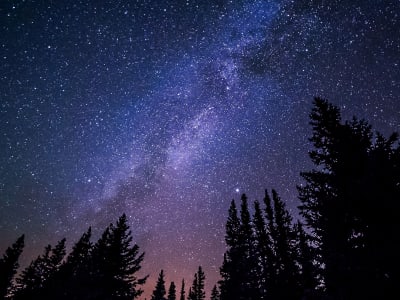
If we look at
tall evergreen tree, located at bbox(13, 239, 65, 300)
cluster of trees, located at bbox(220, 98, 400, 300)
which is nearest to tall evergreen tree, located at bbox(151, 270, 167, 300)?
tall evergreen tree, located at bbox(13, 239, 65, 300)

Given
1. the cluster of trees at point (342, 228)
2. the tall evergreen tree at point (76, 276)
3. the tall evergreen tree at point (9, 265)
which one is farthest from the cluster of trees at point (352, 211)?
the tall evergreen tree at point (9, 265)

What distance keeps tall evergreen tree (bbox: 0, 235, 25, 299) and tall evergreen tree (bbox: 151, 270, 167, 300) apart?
27130 millimetres

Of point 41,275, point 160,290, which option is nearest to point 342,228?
point 41,275

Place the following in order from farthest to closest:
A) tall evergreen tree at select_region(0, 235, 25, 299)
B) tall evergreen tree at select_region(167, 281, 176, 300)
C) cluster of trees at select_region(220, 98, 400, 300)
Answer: tall evergreen tree at select_region(167, 281, 176, 300) → tall evergreen tree at select_region(0, 235, 25, 299) → cluster of trees at select_region(220, 98, 400, 300)

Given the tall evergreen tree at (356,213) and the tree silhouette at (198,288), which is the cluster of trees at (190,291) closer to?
the tree silhouette at (198,288)

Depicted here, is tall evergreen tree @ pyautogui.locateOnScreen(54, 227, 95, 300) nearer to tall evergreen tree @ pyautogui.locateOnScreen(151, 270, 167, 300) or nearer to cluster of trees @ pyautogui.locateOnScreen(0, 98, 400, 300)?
cluster of trees @ pyautogui.locateOnScreen(0, 98, 400, 300)

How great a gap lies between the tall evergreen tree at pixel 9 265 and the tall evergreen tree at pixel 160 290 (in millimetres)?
27130

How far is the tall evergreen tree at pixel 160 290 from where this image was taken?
5322 cm

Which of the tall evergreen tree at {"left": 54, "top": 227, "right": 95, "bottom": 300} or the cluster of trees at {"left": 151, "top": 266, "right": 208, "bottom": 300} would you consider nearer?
the tall evergreen tree at {"left": 54, "top": 227, "right": 95, "bottom": 300}

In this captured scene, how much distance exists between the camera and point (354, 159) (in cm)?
994

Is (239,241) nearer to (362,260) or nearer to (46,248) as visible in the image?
(362,260)

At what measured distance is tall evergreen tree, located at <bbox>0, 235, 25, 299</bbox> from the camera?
36.2 metres

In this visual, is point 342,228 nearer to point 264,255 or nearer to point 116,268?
point 116,268

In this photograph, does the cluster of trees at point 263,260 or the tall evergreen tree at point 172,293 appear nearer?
the cluster of trees at point 263,260
